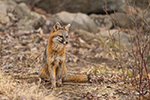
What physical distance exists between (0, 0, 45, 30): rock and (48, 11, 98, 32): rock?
2.93 ft

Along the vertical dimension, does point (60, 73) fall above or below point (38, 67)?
below

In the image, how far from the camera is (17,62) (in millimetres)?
7785

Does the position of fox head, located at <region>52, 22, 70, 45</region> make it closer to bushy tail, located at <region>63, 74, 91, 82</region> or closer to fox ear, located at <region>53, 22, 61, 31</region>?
fox ear, located at <region>53, 22, 61, 31</region>

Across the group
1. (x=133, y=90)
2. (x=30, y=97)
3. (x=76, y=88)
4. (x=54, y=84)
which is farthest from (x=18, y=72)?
(x=133, y=90)

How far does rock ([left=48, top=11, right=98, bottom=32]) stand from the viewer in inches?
498

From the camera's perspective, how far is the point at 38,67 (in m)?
7.48

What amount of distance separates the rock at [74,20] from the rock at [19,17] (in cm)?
89

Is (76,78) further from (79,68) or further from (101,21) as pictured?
(101,21)

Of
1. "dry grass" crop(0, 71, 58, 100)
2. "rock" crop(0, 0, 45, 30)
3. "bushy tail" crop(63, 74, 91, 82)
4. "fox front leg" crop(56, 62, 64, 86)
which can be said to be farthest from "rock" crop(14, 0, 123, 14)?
"dry grass" crop(0, 71, 58, 100)

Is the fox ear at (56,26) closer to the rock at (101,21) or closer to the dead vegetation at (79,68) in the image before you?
the dead vegetation at (79,68)

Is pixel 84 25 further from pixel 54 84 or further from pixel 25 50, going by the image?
pixel 54 84

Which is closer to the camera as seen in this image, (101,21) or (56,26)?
(56,26)

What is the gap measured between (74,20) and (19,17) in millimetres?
3269

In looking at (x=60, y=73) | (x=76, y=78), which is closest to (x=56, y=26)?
(x=60, y=73)
